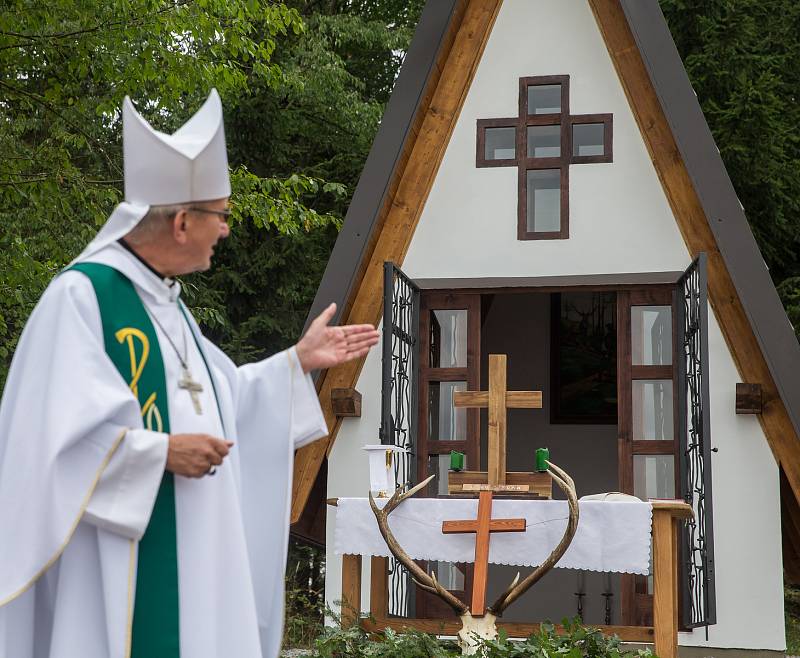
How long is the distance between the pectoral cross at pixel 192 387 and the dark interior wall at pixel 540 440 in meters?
8.51

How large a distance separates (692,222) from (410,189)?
206cm

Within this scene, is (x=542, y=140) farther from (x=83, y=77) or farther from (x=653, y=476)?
(x=83, y=77)

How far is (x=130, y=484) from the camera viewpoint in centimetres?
286

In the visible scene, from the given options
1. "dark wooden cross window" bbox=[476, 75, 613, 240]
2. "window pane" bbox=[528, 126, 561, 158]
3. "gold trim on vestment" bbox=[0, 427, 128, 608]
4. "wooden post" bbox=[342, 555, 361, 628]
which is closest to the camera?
"gold trim on vestment" bbox=[0, 427, 128, 608]

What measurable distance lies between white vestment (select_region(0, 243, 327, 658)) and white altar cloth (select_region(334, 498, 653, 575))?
3367 mm

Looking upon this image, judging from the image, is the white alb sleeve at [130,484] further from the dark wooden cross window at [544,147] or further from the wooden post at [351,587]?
the dark wooden cross window at [544,147]

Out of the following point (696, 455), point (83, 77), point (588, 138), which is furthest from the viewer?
point (83, 77)

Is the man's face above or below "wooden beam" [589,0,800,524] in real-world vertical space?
below

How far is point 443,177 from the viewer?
9016mm

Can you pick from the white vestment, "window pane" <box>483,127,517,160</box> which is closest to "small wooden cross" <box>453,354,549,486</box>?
"window pane" <box>483,127,517,160</box>

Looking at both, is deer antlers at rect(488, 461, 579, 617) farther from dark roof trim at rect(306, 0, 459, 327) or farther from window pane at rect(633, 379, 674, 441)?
dark roof trim at rect(306, 0, 459, 327)

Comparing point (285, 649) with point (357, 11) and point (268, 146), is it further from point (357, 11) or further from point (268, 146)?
point (357, 11)

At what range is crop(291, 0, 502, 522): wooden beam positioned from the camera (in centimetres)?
884

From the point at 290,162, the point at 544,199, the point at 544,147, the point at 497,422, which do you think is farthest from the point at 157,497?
the point at 290,162
